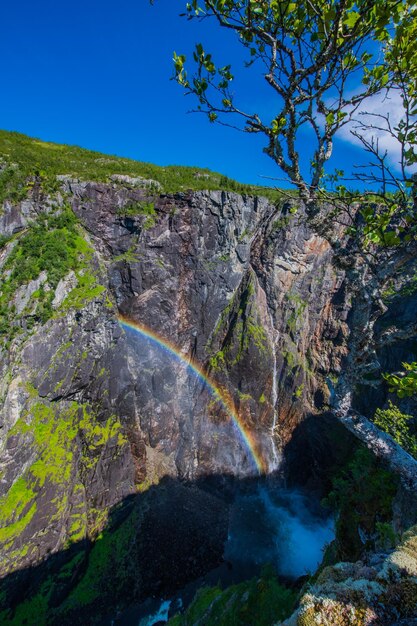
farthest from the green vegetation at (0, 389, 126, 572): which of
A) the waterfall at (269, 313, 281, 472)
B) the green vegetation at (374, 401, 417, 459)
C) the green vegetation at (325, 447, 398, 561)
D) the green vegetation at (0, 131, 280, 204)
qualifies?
the green vegetation at (374, 401, 417, 459)

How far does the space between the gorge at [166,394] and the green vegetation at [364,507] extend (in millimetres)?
48

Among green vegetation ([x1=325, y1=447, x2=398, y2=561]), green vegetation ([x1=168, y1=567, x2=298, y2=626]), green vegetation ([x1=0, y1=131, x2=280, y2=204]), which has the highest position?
green vegetation ([x1=0, y1=131, x2=280, y2=204])

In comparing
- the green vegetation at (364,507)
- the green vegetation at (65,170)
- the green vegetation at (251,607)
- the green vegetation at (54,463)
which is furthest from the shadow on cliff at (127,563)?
the green vegetation at (65,170)

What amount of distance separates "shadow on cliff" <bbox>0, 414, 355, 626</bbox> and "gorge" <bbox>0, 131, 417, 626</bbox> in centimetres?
8

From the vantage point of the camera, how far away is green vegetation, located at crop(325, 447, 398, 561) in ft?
21.1

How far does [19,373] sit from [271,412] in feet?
60.8

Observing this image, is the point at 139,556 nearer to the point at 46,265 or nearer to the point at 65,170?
the point at 46,265

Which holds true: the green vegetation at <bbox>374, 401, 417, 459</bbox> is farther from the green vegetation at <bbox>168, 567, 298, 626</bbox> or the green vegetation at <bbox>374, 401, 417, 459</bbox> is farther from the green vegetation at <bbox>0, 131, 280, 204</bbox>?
the green vegetation at <bbox>0, 131, 280, 204</bbox>

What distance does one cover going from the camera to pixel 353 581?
2.13m

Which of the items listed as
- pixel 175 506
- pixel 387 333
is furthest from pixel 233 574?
pixel 387 333

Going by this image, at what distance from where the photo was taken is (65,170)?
24531mm

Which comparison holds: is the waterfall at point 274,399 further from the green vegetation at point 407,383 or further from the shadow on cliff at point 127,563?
the green vegetation at point 407,383

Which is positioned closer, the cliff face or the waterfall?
the cliff face

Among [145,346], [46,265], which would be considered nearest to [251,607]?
[145,346]
